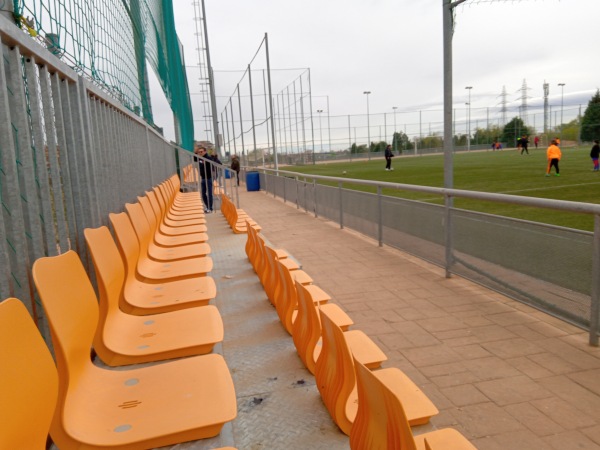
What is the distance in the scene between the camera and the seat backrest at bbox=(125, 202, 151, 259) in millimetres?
3418

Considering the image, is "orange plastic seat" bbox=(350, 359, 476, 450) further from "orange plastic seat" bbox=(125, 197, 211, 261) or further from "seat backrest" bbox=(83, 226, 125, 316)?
"orange plastic seat" bbox=(125, 197, 211, 261)

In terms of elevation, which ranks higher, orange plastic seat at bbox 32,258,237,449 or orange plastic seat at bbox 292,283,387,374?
orange plastic seat at bbox 32,258,237,449

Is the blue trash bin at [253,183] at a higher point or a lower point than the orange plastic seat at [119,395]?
lower

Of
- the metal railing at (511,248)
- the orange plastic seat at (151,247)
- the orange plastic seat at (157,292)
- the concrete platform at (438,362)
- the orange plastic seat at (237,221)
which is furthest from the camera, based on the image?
the orange plastic seat at (237,221)

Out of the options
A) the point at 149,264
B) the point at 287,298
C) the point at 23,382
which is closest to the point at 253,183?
the point at 149,264

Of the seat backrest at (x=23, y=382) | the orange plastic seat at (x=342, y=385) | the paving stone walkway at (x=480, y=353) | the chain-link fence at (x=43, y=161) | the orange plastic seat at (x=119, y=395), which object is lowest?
the paving stone walkway at (x=480, y=353)

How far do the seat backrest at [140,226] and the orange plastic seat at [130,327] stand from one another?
0.90 meters

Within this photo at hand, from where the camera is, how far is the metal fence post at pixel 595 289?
3.10 m

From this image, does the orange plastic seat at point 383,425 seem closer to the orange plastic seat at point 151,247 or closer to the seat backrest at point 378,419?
the seat backrest at point 378,419

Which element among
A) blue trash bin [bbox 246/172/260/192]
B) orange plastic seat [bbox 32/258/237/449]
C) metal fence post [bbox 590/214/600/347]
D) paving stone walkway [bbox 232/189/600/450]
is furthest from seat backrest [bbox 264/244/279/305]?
blue trash bin [bbox 246/172/260/192]

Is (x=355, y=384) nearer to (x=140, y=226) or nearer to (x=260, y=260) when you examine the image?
(x=140, y=226)

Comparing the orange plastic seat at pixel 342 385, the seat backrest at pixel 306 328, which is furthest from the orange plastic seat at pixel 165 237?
the orange plastic seat at pixel 342 385

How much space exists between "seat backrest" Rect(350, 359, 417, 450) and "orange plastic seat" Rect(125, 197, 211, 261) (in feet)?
7.45

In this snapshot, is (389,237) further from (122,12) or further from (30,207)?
(30,207)
